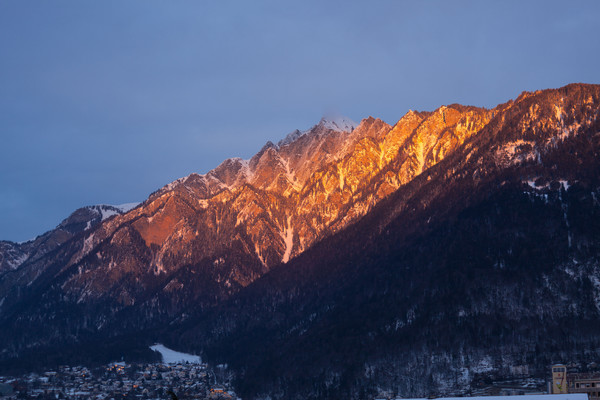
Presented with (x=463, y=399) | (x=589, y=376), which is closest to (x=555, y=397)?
(x=463, y=399)

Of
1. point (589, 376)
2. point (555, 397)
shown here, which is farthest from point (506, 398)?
point (589, 376)

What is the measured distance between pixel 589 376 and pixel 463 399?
38.2 m

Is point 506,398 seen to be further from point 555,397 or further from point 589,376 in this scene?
point 589,376

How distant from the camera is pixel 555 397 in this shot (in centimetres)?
12912

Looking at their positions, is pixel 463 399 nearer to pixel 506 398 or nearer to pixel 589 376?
pixel 506 398

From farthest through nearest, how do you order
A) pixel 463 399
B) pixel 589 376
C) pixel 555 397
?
1. pixel 589 376
2. pixel 463 399
3. pixel 555 397

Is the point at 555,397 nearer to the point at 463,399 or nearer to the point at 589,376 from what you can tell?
the point at 463,399

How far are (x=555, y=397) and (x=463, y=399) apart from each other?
17600 millimetres

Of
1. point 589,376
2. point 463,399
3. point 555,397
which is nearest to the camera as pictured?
point 555,397

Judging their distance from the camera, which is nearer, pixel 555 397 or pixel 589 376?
pixel 555 397

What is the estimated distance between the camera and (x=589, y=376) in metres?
172

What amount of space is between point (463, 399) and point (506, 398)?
896cm

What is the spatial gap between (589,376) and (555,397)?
46.4m

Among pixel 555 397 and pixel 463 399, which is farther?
pixel 463 399
